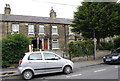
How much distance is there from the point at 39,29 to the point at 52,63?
17620mm

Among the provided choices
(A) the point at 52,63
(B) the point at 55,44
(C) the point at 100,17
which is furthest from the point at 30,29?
(A) the point at 52,63

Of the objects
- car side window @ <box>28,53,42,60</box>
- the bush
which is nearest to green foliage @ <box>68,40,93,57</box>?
the bush

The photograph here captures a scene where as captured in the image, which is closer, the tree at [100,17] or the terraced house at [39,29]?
the tree at [100,17]

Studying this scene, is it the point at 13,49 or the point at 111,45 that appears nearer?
the point at 13,49

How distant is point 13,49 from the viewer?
1107 centimetres

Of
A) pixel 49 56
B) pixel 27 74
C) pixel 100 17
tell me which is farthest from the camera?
pixel 100 17

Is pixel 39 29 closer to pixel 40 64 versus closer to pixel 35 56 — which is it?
pixel 35 56

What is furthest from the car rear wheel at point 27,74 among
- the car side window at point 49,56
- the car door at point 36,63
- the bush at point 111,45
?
the bush at point 111,45

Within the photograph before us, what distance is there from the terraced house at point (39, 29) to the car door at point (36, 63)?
1495 centimetres

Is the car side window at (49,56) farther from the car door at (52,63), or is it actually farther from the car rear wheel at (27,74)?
the car rear wheel at (27,74)

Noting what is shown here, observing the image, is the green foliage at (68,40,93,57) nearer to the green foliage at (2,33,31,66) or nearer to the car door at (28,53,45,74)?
the green foliage at (2,33,31,66)

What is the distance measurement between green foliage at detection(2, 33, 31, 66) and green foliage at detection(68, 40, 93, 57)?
4.92 m

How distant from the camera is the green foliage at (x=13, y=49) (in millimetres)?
10805

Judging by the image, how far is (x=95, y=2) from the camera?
50.2 feet
